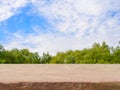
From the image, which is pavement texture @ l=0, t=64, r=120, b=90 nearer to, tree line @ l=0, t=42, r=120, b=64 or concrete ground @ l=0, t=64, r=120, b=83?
concrete ground @ l=0, t=64, r=120, b=83

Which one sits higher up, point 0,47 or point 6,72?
point 0,47

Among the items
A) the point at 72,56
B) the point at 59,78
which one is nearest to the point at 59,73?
the point at 59,78

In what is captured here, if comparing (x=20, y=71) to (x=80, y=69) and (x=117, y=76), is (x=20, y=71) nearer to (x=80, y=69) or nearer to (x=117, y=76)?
(x=80, y=69)

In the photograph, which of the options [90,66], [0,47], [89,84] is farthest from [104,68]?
[0,47]

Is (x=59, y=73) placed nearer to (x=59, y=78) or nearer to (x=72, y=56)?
(x=59, y=78)

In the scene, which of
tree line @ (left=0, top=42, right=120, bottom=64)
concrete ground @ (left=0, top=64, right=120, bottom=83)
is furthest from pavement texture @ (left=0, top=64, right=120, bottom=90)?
tree line @ (left=0, top=42, right=120, bottom=64)

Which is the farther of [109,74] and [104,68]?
[104,68]

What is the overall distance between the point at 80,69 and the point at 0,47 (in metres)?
17.6

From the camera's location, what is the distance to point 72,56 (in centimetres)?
2105

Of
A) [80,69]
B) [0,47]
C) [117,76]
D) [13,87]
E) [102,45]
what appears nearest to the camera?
[13,87]

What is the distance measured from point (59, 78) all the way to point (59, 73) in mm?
141

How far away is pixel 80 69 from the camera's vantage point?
2.06m

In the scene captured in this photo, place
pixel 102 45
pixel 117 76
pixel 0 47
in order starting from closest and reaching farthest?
pixel 117 76 < pixel 0 47 < pixel 102 45

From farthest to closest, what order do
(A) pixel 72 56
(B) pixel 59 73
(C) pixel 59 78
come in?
(A) pixel 72 56, (B) pixel 59 73, (C) pixel 59 78
